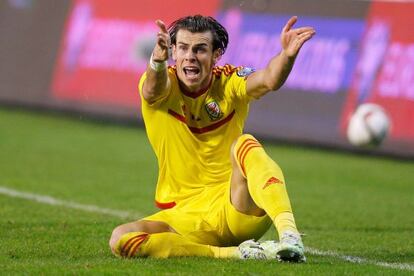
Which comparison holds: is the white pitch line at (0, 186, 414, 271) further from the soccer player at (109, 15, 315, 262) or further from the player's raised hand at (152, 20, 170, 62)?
the player's raised hand at (152, 20, 170, 62)

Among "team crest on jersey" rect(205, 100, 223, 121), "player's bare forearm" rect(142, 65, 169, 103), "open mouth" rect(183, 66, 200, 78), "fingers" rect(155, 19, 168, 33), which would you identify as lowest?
"team crest on jersey" rect(205, 100, 223, 121)

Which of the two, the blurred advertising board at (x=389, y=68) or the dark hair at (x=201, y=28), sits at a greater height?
the dark hair at (x=201, y=28)

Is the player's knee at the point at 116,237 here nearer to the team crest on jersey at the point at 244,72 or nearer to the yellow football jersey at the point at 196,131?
the yellow football jersey at the point at 196,131

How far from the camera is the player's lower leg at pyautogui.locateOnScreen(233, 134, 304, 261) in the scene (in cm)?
600

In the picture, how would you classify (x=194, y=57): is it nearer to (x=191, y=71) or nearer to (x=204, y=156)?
(x=191, y=71)

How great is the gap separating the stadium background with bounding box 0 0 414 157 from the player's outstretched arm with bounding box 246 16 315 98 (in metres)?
8.34

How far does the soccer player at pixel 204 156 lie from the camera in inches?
250

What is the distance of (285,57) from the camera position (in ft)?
20.2

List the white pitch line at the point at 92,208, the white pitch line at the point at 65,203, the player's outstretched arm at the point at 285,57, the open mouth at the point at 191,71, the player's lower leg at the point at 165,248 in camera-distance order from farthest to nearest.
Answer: the white pitch line at the point at 65,203
the white pitch line at the point at 92,208
the open mouth at the point at 191,71
the player's lower leg at the point at 165,248
the player's outstretched arm at the point at 285,57

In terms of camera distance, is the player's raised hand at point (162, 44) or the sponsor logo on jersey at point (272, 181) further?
the player's raised hand at point (162, 44)

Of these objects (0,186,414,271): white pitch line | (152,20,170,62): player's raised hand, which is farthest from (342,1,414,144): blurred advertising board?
(152,20,170,62): player's raised hand

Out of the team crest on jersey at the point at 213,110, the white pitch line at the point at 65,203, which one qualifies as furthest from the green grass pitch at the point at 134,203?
the team crest on jersey at the point at 213,110

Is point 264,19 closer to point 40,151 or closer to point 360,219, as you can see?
point 40,151

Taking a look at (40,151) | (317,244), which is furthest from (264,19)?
(317,244)
